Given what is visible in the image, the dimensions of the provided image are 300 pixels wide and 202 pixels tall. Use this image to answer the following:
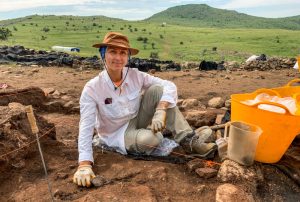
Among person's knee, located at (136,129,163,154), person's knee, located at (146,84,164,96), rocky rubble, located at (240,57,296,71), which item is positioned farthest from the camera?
rocky rubble, located at (240,57,296,71)

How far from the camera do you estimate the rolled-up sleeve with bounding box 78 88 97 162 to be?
Answer: 3.30 meters

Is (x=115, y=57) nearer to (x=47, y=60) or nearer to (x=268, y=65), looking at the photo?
(x=268, y=65)

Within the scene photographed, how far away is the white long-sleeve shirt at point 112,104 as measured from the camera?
3.46 meters

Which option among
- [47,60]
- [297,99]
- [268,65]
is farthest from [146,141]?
[47,60]

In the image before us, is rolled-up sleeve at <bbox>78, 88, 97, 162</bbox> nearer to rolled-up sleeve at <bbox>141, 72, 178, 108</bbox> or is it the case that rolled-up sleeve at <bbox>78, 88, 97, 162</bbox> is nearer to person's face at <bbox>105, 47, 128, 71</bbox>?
person's face at <bbox>105, 47, 128, 71</bbox>

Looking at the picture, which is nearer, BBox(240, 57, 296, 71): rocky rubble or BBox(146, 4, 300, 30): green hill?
BBox(240, 57, 296, 71): rocky rubble

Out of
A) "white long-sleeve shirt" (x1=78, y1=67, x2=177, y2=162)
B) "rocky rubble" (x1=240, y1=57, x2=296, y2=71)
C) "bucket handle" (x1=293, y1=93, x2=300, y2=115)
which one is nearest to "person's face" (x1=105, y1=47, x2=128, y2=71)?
"white long-sleeve shirt" (x1=78, y1=67, x2=177, y2=162)

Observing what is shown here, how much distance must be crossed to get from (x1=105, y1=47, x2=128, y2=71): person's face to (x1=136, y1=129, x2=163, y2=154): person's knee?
2.25 ft

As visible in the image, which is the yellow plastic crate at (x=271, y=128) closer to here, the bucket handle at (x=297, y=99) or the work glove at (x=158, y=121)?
→ the bucket handle at (x=297, y=99)

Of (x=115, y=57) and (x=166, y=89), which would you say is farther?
(x=166, y=89)

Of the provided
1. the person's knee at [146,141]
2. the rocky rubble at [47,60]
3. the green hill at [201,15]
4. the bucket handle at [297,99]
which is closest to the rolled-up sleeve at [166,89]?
the person's knee at [146,141]

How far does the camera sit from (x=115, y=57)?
11.4 feet

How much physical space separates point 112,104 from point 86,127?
0.40 m

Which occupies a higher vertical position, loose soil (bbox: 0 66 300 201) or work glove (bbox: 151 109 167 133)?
work glove (bbox: 151 109 167 133)
